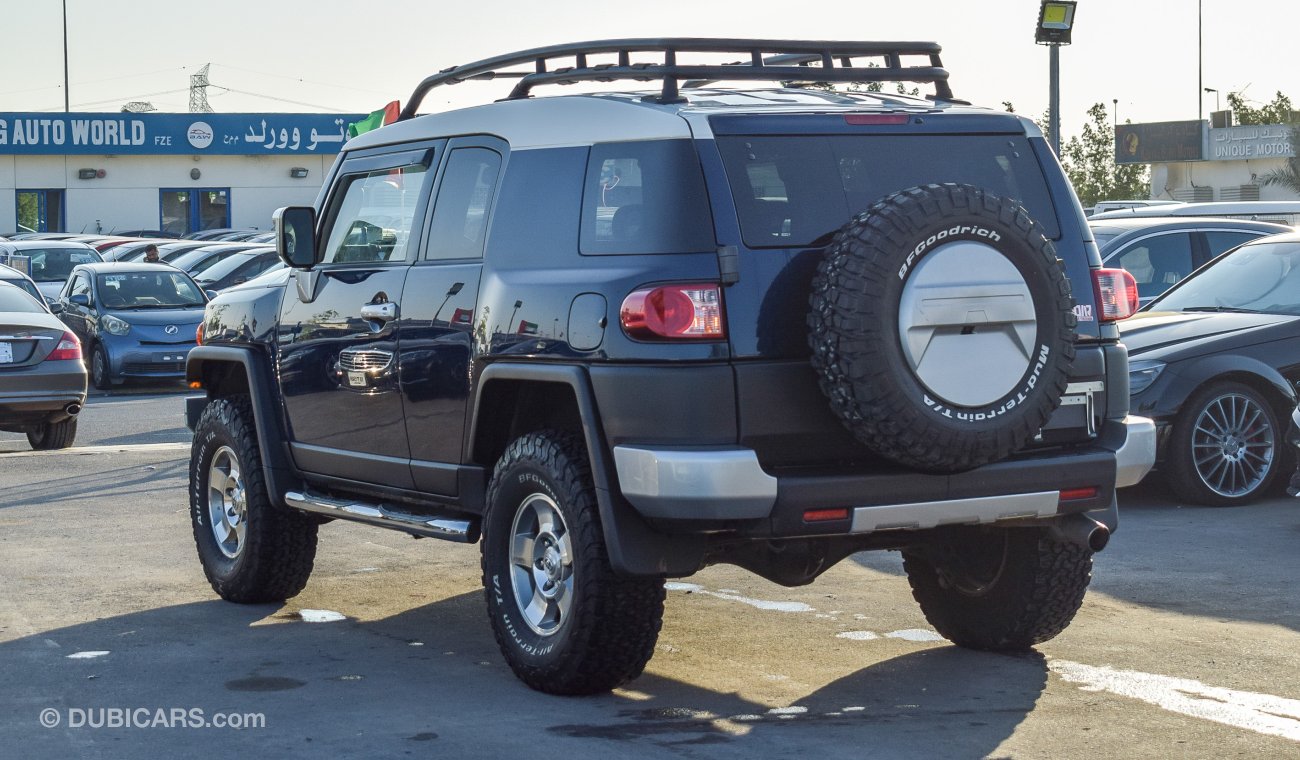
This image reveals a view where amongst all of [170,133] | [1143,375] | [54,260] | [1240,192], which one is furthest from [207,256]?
[1240,192]

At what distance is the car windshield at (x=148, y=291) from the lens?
2119 cm

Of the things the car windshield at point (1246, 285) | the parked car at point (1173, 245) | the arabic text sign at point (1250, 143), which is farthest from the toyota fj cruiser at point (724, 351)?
the arabic text sign at point (1250, 143)

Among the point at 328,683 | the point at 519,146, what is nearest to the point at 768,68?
the point at 519,146

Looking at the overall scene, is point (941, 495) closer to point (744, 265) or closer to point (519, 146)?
point (744, 265)

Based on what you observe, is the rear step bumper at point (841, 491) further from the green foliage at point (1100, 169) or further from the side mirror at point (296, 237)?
the green foliage at point (1100, 169)

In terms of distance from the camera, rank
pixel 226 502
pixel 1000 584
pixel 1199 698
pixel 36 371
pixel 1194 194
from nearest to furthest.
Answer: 1. pixel 1199 698
2. pixel 1000 584
3. pixel 226 502
4. pixel 36 371
5. pixel 1194 194

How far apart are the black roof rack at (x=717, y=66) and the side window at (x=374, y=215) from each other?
506mm

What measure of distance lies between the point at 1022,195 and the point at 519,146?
1.78 meters

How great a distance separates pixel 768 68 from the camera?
20.6 ft

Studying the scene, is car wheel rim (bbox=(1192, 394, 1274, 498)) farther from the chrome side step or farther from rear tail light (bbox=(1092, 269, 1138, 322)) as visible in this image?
the chrome side step

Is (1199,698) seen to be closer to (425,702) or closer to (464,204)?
(425,702)

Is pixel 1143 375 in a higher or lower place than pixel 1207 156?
lower

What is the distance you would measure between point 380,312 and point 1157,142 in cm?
6566

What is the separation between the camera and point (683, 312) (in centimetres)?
539
